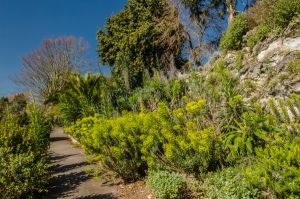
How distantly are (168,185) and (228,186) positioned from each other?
3.58ft

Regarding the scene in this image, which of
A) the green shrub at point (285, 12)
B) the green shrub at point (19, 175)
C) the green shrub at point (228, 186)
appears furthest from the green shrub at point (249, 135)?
the green shrub at point (285, 12)

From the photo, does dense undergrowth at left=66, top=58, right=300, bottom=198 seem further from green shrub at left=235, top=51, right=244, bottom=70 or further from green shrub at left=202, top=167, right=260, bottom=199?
green shrub at left=235, top=51, right=244, bottom=70

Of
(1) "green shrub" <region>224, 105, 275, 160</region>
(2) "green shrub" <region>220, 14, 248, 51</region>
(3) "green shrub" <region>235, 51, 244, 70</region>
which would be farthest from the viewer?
(2) "green shrub" <region>220, 14, 248, 51</region>

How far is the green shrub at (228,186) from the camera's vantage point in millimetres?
4160

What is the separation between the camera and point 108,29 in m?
21.2

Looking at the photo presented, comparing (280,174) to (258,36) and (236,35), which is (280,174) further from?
(236,35)

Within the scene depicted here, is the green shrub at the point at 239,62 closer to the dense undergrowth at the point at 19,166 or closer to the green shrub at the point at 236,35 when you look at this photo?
the green shrub at the point at 236,35

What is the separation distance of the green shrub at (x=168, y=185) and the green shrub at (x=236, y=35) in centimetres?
768

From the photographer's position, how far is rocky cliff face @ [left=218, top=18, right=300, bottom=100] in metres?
7.49

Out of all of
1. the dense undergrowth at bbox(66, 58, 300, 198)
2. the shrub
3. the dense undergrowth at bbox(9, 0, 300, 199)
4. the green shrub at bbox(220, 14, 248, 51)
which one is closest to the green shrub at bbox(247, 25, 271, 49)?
the green shrub at bbox(220, 14, 248, 51)

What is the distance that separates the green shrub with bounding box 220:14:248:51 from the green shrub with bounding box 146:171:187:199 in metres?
7.68

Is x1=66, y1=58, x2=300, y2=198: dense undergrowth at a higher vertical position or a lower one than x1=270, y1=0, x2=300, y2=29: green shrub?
lower

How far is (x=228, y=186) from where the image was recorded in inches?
171

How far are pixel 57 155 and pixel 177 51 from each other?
10.4m
